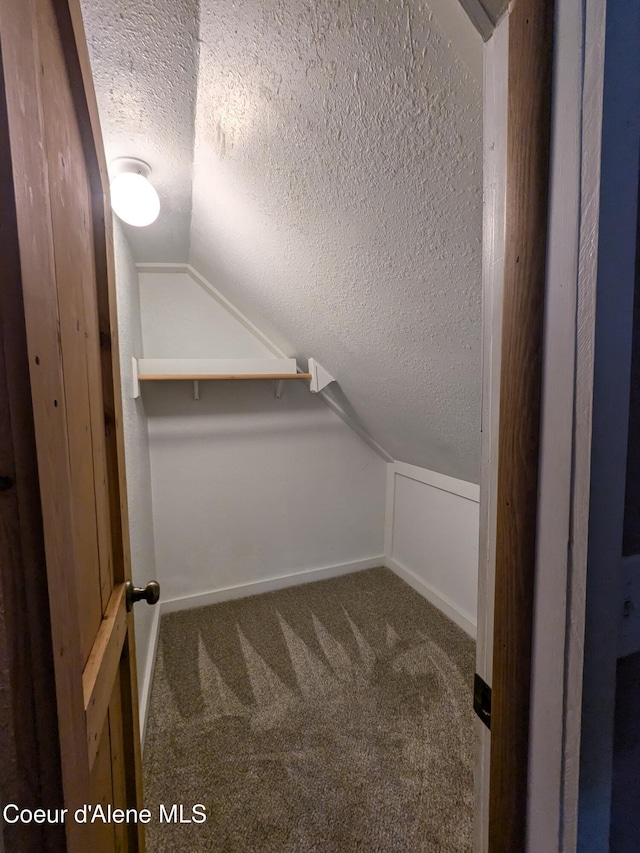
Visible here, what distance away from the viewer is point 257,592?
7.69 feet

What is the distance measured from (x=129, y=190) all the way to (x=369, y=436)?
188 centimetres

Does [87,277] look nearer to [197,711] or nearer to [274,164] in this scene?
[274,164]

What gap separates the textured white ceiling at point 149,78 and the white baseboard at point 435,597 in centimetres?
241

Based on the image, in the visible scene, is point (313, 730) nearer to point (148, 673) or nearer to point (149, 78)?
point (148, 673)

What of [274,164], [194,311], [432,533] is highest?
[274,164]

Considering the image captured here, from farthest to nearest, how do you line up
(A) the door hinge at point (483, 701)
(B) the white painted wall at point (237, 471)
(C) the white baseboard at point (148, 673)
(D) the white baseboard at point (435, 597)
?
(B) the white painted wall at point (237, 471), (D) the white baseboard at point (435, 597), (C) the white baseboard at point (148, 673), (A) the door hinge at point (483, 701)

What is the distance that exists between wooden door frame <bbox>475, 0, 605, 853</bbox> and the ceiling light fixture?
1102mm

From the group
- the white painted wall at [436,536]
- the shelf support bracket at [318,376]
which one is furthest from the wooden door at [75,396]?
the white painted wall at [436,536]

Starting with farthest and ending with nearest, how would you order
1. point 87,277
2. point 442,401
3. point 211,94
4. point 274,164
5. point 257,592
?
point 257,592, point 442,401, point 274,164, point 211,94, point 87,277

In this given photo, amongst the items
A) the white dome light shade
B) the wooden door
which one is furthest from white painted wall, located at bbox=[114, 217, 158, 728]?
the wooden door

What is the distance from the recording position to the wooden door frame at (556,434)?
0.37 m

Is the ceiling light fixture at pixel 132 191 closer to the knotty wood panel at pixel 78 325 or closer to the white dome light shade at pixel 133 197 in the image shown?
the white dome light shade at pixel 133 197

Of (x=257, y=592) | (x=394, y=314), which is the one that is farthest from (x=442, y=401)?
(x=257, y=592)

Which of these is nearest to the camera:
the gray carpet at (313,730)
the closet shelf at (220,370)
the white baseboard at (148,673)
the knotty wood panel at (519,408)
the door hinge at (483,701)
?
the knotty wood panel at (519,408)
